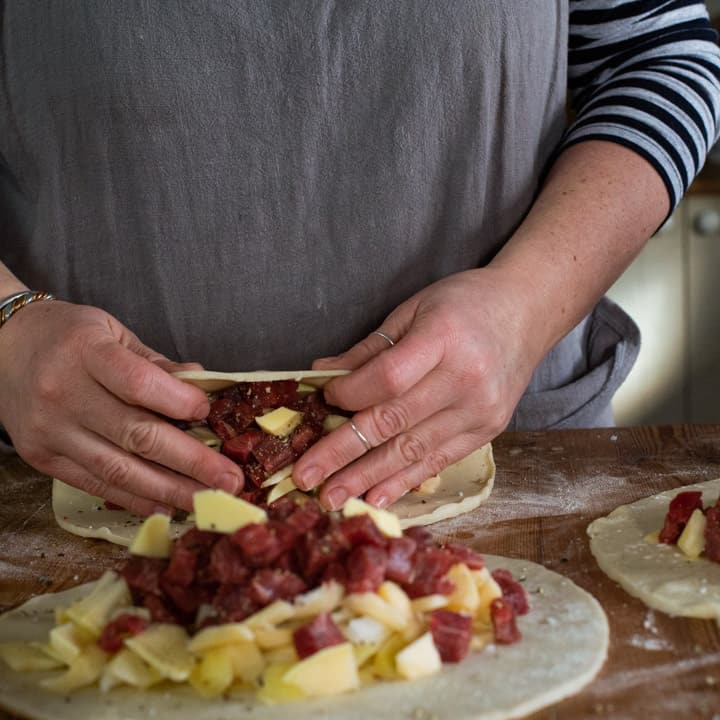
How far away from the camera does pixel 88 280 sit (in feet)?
7.87

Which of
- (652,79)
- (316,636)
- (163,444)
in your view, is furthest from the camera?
(652,79)

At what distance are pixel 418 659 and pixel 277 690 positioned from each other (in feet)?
0.66

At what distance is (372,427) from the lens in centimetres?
201

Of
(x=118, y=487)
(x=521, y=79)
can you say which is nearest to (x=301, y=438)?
(x=118, y=487)

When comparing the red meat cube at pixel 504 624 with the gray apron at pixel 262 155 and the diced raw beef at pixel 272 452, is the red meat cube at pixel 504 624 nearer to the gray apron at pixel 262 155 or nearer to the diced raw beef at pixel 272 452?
the diced raw beef at pixel 272 452

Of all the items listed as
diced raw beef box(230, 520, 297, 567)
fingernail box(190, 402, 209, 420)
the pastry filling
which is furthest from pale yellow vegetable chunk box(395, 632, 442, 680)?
fingernail box(190, 402, 209, 420)

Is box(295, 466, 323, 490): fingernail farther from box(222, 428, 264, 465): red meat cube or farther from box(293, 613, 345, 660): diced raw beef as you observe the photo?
box(293, 613, 345, 660): diced raw beef

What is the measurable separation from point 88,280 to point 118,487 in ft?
1.78

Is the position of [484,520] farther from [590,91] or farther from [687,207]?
[687,207]

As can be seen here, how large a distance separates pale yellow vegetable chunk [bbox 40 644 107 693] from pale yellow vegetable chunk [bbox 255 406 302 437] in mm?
667

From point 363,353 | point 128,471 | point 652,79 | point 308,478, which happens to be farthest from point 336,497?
point 652,79

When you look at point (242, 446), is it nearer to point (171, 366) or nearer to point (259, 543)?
point (171, 366)

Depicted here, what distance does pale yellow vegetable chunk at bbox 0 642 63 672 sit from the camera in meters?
1.55

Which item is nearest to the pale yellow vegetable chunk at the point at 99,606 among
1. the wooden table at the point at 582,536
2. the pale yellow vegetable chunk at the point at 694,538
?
the wooden table at the point at 582,536
